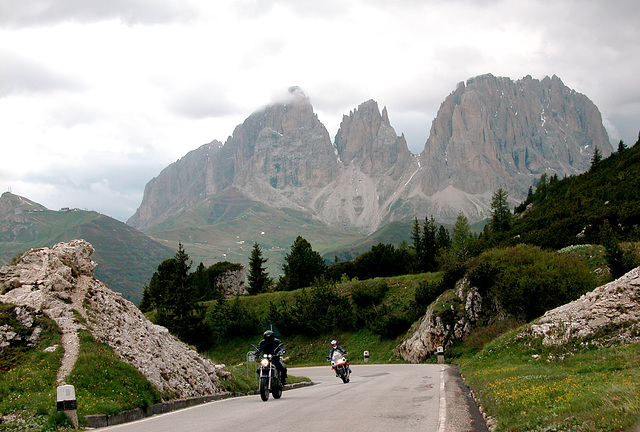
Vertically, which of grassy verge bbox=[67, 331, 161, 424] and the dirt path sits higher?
the dirt path

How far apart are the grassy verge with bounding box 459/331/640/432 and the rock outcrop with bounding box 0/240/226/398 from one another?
911cm

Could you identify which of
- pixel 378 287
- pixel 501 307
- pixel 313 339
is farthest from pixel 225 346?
pixel 501 307

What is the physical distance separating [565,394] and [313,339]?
47.1 meters

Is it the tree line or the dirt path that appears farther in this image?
the tree line

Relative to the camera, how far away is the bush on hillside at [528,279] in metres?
31.8

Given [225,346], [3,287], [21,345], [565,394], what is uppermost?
[3,287]

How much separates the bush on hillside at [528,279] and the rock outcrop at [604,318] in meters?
11.7

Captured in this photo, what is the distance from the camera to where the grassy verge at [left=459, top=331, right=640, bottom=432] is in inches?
281

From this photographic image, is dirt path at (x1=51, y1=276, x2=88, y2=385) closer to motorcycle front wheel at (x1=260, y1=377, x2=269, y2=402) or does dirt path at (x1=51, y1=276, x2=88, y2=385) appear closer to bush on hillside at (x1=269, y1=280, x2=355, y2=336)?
motorcycle front wheel at (x1=260, y1=377, x2=269, y2=402)

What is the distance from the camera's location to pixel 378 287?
5666cm

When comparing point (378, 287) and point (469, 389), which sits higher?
point (378, 287)

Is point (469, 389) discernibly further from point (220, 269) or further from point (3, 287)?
point (220, 269)

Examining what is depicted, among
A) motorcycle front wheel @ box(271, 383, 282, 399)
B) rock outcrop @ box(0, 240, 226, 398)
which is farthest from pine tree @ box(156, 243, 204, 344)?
motorcycle front wheel @ box(271, 383, 282, 399)

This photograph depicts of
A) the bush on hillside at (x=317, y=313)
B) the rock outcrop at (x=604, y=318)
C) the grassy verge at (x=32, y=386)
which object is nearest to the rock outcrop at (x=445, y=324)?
the bush on hillside at (x=317, y=313)
